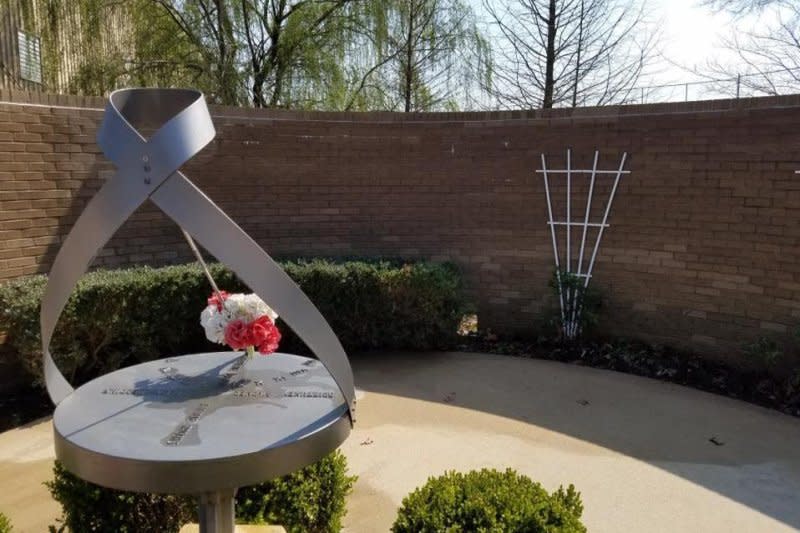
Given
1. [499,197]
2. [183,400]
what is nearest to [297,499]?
[183,400]

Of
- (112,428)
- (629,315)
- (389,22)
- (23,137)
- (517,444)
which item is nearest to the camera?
(112,428)

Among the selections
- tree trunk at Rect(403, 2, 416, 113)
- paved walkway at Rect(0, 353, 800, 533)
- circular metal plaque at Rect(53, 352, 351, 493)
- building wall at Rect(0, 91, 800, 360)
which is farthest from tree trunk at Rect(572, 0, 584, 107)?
circular metal plaque at Rect(53, 352, 351, 493)

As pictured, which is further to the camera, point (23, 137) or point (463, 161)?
point (463, 161)

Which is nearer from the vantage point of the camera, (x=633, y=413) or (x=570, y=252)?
(x=633, y=413)

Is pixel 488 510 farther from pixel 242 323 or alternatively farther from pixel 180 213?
pixel 180 213

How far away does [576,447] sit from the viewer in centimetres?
407

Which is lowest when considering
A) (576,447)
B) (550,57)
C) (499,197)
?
(576,447)

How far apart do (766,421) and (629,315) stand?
6.14ft

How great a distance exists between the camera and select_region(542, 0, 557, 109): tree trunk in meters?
11.8

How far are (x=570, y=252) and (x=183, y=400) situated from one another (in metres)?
5.06

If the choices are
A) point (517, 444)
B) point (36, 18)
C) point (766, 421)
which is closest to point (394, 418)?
point (517, 444)

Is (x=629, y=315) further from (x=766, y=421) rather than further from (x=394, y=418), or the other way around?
(x=394, y=418)

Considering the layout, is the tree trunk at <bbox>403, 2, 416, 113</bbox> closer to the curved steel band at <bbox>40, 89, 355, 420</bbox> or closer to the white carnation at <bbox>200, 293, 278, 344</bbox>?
the white carnation at <bbox>200, 293, 278, 344</bbox>

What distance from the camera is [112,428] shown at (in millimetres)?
1908
